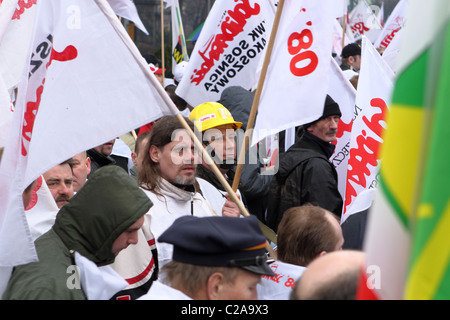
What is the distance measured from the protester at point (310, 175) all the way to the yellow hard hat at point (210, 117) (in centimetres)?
56

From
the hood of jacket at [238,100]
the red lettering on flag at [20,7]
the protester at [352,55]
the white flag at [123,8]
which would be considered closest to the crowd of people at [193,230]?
the hood of jacket at [238,100]

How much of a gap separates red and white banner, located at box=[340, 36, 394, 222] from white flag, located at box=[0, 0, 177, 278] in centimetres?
170

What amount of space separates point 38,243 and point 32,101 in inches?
29.3

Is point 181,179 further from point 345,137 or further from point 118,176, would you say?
point 345,137

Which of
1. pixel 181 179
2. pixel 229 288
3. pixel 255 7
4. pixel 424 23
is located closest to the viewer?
pixel 424 23

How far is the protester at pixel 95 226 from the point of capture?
3029 millimetres

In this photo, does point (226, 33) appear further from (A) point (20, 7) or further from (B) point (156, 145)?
(B) point (156, 145)

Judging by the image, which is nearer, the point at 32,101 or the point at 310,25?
the point at 32,101

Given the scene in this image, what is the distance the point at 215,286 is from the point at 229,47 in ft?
11.3

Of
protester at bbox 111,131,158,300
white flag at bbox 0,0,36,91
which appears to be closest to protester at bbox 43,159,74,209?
protester at bbox 111,131,158,300

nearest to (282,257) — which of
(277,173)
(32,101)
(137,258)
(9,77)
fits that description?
(137,258)

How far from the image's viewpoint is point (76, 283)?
295cm

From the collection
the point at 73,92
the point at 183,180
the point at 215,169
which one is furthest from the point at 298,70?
the point at 73,92

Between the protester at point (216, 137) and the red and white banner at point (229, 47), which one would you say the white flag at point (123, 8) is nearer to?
the red and white banner at point (229, 47)
